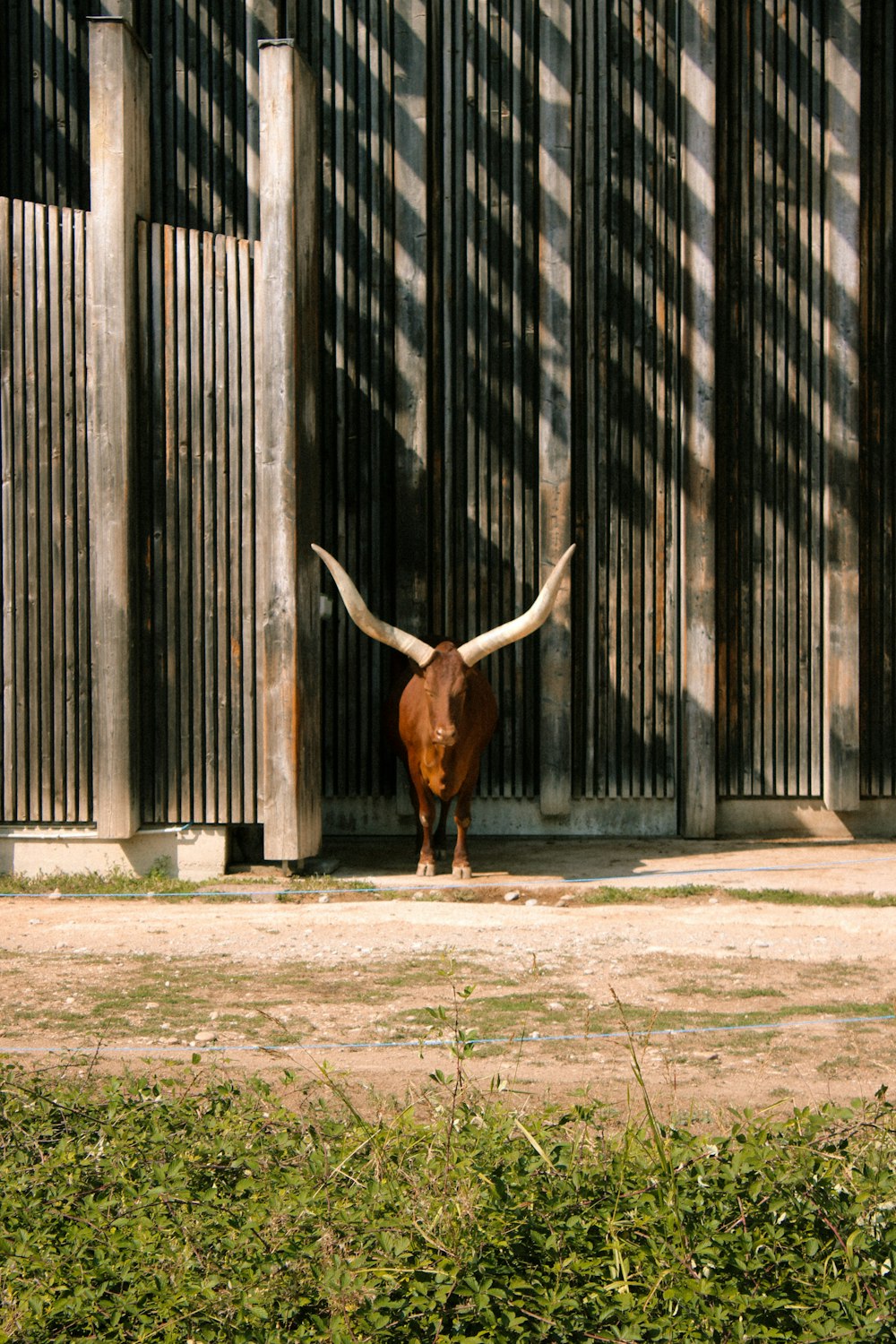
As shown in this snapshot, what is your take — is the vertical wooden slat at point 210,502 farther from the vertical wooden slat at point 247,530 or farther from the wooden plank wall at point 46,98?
the wooden plank wall at point 46,98

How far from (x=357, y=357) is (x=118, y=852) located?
4.42m

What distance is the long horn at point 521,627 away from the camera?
9859 millimetres

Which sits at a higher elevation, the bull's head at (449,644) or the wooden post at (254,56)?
the wooden post at (254,56)

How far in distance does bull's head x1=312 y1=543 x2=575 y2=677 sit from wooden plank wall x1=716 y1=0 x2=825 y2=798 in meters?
2.25

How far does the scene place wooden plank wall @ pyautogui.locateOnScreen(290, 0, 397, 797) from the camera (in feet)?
37.3

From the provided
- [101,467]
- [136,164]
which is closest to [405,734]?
[101,467]

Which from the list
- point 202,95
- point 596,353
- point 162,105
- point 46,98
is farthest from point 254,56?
point 596,353

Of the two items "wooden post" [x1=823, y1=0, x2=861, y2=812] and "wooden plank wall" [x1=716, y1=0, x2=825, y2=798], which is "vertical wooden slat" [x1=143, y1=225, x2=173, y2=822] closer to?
"wooden plank wall" [x1=716, y1=0, x2=825, y2=798]

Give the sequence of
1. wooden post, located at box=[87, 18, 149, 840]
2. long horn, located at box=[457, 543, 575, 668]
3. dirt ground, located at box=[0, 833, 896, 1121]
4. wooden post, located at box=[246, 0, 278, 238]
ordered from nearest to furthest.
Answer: dirt ground, located at box=[0, 833, 896, 1121], wooden post, located at box=[87, 18, 149, 840], long horn, located at box=[457, 543, 575, 668], wooden post, located at box=[246, 0, 278, 238]

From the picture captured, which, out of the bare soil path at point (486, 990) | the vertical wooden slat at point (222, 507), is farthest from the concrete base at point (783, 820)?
the vertical wooden slat at point (222, 507)

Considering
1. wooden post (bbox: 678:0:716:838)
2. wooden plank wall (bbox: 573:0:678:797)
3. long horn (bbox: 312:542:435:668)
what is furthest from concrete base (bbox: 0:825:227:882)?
wooden post (bbox: 678:0:716:838)

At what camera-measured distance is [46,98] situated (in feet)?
37.0

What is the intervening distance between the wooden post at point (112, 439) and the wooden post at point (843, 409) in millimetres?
5512

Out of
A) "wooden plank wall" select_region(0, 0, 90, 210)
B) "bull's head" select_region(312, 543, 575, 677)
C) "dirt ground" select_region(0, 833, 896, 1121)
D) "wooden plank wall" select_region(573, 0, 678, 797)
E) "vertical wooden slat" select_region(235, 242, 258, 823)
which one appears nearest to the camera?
"dirt ground" select_region(0, 833, 896, 1121)
